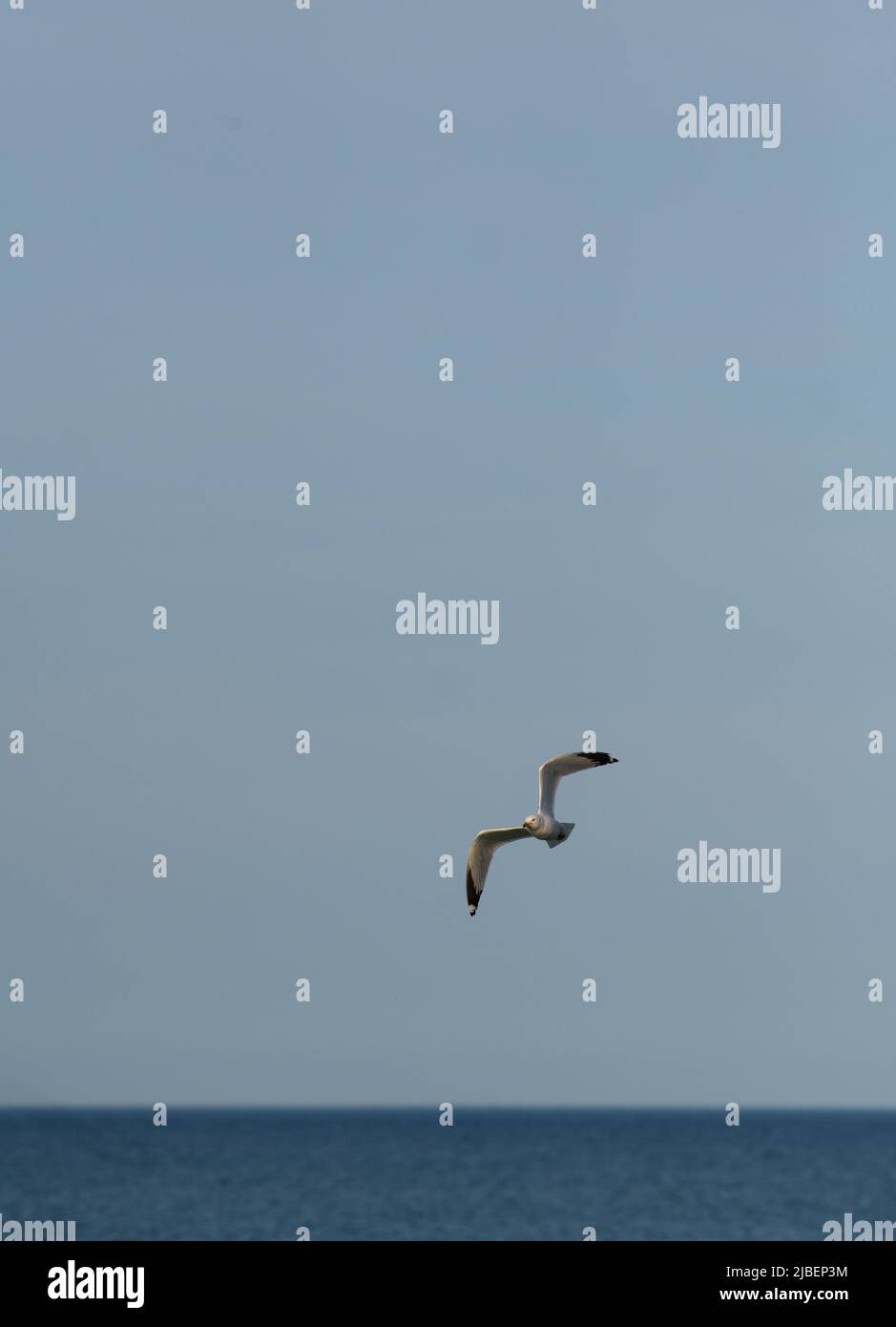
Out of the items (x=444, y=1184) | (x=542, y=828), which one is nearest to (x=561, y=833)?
(x=542, y=828)

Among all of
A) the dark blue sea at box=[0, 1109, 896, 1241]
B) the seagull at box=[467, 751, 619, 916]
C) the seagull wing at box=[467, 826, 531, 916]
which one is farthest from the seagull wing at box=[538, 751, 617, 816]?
the dark blue sea at box=[0, 1109, 896, 1241]

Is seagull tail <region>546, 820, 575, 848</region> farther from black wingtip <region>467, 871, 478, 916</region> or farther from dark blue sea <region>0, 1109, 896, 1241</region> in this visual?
dark blue sea <region>0, 1109, 896, 1241</region>

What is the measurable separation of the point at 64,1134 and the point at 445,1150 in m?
36.3

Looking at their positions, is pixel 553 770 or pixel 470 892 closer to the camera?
pixel 553 770

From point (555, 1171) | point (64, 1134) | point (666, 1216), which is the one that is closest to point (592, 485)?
point (666, 1216)

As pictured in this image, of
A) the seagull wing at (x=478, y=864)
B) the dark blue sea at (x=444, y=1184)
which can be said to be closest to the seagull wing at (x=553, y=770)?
the seagull wing at (x=478, y=864)

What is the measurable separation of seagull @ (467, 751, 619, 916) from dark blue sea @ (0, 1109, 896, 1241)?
6497cm

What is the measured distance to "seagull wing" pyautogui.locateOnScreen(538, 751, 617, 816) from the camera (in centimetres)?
3606

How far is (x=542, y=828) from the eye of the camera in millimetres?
37531

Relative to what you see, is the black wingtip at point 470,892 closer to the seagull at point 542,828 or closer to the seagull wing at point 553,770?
the seagull at point 542,828

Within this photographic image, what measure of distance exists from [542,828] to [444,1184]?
331ft

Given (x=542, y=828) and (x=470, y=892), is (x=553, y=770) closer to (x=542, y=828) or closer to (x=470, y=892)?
(x=542, y=828)

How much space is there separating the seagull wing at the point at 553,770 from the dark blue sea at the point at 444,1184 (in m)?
68.7
